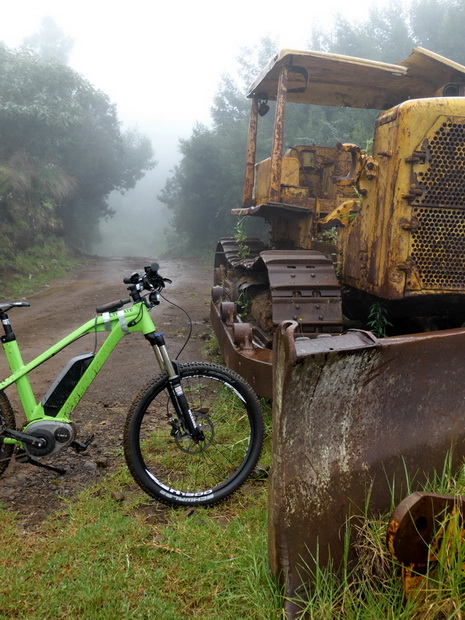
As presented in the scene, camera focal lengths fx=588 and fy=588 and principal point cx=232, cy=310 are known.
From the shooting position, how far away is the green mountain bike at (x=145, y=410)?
3154 mm

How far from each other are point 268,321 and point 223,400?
104 cm

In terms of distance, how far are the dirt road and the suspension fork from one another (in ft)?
2.37

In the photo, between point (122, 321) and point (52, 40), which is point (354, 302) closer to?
point (122, 321)

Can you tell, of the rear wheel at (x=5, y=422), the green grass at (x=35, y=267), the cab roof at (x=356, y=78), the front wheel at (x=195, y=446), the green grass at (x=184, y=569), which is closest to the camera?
the green grass at (x=184, y=569)

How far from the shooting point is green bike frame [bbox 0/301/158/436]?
3.23 m

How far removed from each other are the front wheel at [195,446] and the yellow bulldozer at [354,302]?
427 mm

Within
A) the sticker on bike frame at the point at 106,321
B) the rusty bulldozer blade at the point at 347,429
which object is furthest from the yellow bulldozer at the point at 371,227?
the rusty bulldozer blade at the point at 347,429

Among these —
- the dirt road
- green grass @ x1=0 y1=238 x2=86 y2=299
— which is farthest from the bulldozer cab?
green grass @ x1=0 y1=238 x2=86 y2=299

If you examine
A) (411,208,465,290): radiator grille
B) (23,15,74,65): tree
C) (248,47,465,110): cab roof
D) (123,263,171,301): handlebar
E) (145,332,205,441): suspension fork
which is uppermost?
(23,15,74,65): tree

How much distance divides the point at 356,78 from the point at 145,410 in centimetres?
436

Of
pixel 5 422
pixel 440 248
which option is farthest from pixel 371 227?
pixel 5 422

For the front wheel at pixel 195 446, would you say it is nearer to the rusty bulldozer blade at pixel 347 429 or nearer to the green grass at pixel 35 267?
the rusty bulldozer blade at pixel 347 429

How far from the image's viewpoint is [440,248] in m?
3.56

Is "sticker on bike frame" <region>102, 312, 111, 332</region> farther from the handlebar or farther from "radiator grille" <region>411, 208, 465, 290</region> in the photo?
"radiator grille" <region>411, 208, 465, 290</region>
